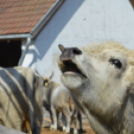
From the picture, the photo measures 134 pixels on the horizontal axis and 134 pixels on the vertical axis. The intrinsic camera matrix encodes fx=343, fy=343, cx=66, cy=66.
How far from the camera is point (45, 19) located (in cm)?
1155

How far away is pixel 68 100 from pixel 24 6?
3901 millimetres

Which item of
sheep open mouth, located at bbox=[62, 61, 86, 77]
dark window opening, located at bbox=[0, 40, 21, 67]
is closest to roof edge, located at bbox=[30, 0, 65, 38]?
dark window opening, located at bbox=[0, 40, 21, 67]

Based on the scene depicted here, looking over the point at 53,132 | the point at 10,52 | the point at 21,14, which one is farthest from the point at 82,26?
the point at 10,52

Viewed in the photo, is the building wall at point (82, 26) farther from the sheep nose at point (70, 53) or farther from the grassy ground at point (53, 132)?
the sheep nose at point (70, 53)

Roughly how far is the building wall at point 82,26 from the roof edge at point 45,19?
167 millimetres

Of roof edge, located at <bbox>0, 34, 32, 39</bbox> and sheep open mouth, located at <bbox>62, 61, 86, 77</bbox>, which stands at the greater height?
sheep open mouth, located at <bbox>62, 61, 86, 77</bbox>

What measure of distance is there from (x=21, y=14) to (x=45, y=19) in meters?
1.14

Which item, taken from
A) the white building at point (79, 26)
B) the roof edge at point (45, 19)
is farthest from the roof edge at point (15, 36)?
the white building at point (79, 26)

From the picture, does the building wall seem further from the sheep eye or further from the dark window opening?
the sheep eye

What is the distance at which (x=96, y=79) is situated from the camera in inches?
106

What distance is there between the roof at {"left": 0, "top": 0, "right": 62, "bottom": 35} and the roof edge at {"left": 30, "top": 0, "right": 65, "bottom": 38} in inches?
5.7

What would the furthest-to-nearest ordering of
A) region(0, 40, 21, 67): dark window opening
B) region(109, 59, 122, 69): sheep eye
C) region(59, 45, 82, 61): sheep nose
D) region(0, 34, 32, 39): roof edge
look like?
1. region(0, 40, 21, 67): dark window opening
2. region(0, 34, 32, 39): roof edge
3. region(109, 59, 122, 69): sheep eye
4. region(59, 45, 82, 61): sheep nose

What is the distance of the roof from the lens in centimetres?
1141

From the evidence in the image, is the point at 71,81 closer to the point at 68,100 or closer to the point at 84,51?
the point at 84,51
